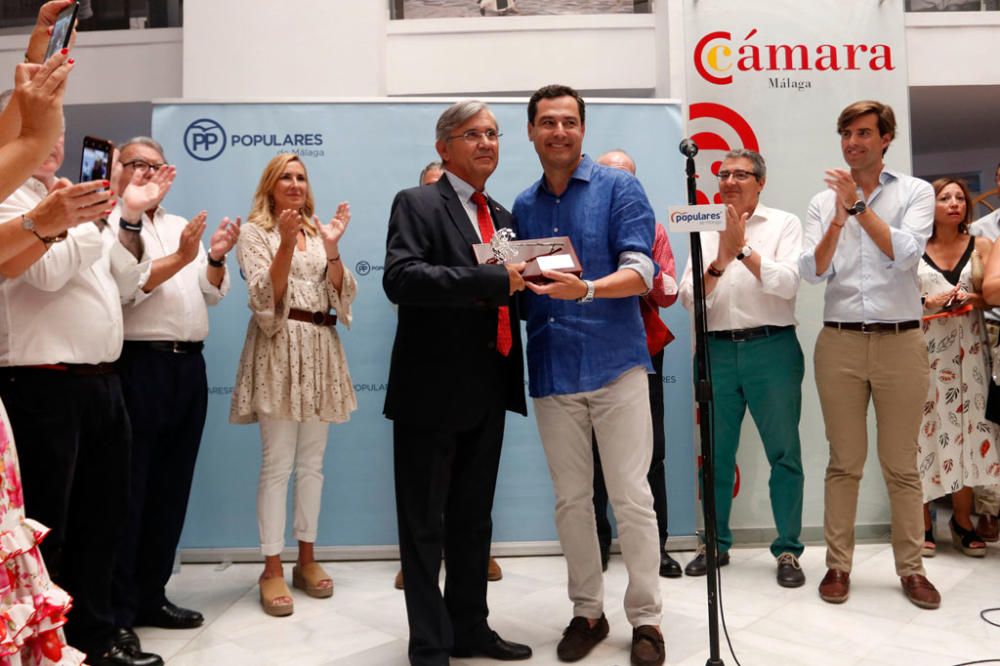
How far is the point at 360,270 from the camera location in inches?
160

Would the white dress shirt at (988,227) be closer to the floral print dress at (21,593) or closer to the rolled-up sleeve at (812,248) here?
the rolled-up sleeve at (812,248)

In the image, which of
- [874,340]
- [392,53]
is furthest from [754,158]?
[392,53]

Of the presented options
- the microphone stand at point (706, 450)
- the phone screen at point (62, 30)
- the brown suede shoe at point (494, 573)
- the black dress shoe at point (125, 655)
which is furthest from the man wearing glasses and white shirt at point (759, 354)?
the phone screen at point (62, 30)

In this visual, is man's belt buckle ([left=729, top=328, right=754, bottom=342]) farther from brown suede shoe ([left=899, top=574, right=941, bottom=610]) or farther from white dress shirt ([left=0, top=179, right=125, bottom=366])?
white dress shirt ([left=0, top=179, right=125, bottom=366])

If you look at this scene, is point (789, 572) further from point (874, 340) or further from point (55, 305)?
point (55, 305)

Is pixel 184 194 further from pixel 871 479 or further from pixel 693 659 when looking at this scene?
pixel 871 479

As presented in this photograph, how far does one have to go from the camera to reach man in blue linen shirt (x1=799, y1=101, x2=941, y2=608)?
3.21m

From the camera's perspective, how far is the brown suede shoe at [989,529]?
162 inches

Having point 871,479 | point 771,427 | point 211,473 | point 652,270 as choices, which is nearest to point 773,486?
point 771,427

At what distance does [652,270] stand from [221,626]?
2121 mm

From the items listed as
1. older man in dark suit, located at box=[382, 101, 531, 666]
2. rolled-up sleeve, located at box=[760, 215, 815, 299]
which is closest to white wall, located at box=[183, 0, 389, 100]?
older man in dark suit, located at box=[382, 101, 531, 666]

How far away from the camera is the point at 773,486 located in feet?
12.0

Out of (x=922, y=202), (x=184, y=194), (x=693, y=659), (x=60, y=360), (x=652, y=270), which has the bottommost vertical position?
(x=693, y=659)

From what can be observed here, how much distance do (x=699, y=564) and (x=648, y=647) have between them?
120 centimetres
